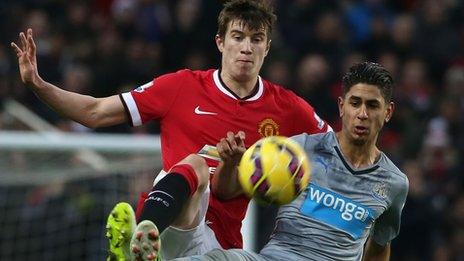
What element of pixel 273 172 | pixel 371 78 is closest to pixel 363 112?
pixel 371 78

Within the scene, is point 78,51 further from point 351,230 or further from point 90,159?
point 351,230

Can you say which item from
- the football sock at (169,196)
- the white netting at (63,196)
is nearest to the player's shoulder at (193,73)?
the football sock at (169,196)

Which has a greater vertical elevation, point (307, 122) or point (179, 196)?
point (307, 122)

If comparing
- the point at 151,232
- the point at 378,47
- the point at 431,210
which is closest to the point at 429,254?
the point at 431,210

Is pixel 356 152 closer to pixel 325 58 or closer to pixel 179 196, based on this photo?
pixel 179 196

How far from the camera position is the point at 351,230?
7047mm

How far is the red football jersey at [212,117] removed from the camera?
24.0 ft

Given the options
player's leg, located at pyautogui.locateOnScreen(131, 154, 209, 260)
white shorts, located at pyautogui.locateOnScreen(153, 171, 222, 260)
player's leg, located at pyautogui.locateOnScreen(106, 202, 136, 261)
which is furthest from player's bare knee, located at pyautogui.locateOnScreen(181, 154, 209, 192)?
player's leg, located at pyautogui.locateOnScreen(106, 202, 136, 261)

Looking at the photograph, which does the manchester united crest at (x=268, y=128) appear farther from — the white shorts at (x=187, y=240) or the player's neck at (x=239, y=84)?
the white shorts at (x=187, y=240)

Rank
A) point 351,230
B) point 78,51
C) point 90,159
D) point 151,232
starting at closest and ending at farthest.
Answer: point 151,232
point 351,230
point 90,159
point 78,51

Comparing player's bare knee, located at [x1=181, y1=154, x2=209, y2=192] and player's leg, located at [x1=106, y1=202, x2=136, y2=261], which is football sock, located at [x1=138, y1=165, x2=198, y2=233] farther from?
player's leg, located at [x1=106, y1=202, x2=136, y2=261]

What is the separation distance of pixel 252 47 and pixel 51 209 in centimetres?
516

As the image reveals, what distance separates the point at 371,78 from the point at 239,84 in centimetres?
84

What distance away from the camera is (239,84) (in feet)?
24.6
